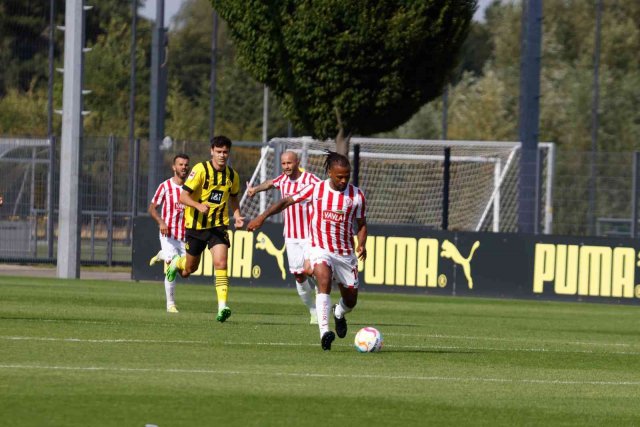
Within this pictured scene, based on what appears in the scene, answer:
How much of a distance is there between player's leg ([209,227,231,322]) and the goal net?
15.9 metres

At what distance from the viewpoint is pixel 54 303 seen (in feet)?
67.8

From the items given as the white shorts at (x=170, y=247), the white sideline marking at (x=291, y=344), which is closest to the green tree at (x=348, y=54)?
the white shorts at (x=170, y=247)

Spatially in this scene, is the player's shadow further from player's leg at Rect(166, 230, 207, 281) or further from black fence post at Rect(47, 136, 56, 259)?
black fence post at Rect(47, 136, 56, 259)

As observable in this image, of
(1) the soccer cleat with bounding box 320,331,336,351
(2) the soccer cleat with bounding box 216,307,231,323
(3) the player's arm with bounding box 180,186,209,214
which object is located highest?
(3) the player's arm with bounding box 180,186,209,214

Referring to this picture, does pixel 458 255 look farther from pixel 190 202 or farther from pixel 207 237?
pixel 190 202

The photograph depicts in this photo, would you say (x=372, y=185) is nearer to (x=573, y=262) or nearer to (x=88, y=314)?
(x=573, y=262)


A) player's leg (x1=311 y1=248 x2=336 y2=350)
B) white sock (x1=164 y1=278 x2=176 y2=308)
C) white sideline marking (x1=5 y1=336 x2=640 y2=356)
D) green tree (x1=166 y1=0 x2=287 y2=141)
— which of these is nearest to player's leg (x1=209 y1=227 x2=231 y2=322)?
white sock (x1=164 y1=278 x2=176 y2=308)

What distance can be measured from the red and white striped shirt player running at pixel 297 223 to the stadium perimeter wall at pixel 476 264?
784 centimetres

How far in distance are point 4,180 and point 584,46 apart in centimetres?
4713

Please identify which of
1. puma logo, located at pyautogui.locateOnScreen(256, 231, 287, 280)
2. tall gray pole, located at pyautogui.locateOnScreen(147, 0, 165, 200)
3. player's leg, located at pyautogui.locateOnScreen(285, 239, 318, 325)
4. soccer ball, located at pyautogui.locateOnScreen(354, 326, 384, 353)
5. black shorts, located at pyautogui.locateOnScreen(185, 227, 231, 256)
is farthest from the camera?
tall gray pole, located at pyautogui.locateOnScreen(147, 0, 165, 200)

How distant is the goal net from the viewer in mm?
35406

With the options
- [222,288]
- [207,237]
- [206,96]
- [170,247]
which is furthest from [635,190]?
[206,96]

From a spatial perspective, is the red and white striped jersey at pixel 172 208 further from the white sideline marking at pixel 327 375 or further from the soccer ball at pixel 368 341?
the white sideline marking at pixel 327 375

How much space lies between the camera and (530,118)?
29.6 meters
